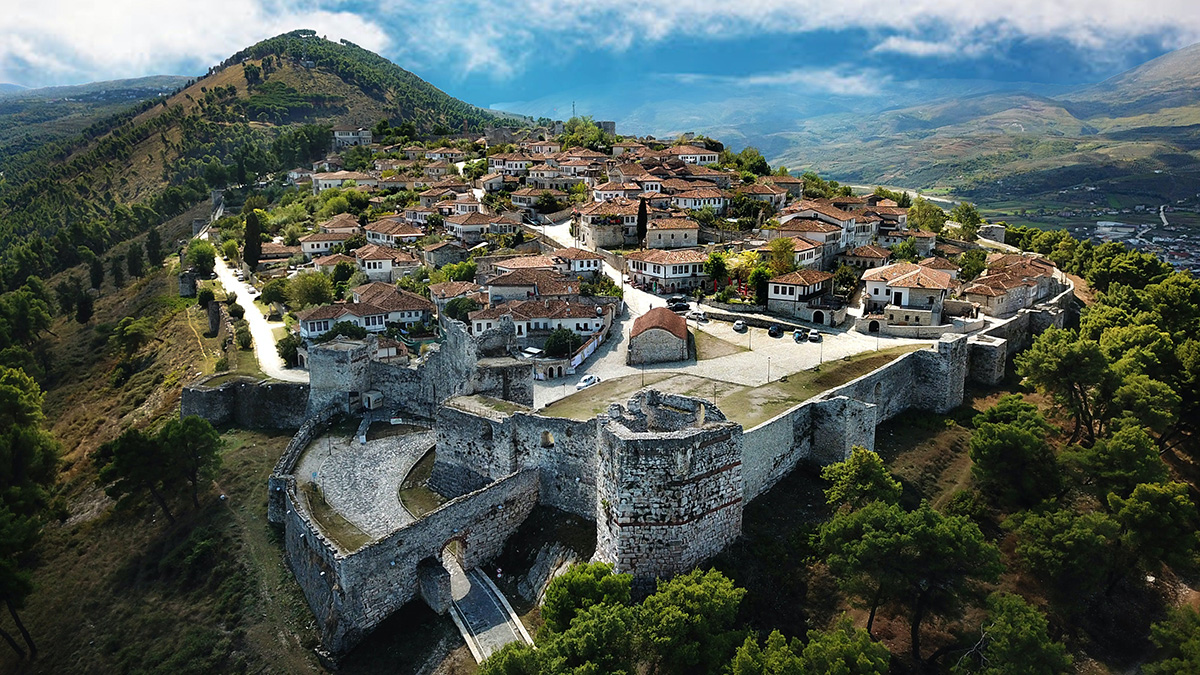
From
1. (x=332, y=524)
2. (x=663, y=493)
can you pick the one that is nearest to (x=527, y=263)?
(x=332, y=524)

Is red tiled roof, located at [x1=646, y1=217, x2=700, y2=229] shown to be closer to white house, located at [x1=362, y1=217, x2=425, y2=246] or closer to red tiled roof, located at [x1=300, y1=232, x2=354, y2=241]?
white house, located at [x1=362, y1=217, x2=425, y2=246]

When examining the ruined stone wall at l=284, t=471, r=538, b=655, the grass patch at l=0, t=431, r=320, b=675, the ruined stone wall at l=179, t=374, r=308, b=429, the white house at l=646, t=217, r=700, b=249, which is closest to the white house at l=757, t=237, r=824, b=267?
the white house at l=646, t=217, r=700, b=249

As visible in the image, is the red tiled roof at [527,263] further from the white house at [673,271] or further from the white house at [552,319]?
the white house at [552,319]

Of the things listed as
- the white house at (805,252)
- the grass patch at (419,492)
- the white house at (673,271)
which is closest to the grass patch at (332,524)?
the grass patch at (419,492)

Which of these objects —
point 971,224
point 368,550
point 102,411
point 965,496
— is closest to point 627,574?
point 368,550

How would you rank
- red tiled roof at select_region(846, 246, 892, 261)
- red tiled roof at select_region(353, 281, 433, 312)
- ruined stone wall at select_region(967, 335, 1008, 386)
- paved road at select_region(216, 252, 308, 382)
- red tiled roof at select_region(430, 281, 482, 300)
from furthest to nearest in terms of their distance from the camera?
red tiled roof at select_region(846, 246, 892, 261)
red tiled roof at select_region(430, 281, 482, 300)
red tiled roof at select_region(353, 281, 433, 312)
paved road at select_region(216, 252, 308, 382)
ruined stone wall at select_region(967, 335, 1008, 386)

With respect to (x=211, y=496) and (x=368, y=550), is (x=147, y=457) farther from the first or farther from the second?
(x=368, y=550)
